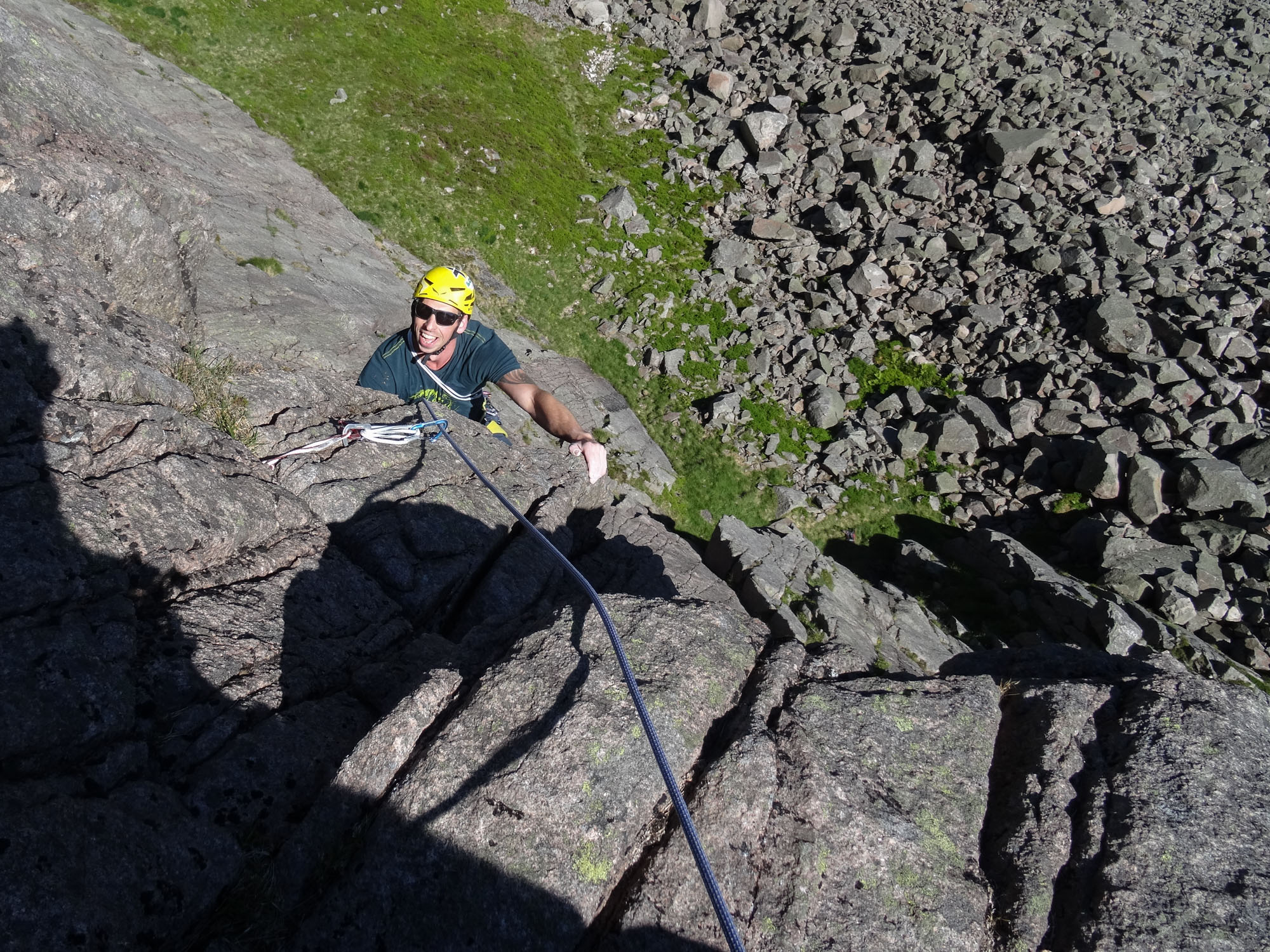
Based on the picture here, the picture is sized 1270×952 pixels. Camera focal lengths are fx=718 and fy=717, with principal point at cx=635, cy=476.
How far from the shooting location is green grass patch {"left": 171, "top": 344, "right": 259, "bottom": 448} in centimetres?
800

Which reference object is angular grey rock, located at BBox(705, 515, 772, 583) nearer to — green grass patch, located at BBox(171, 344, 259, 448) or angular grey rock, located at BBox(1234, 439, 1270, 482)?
green grass patch, located at BBox(171, 344, 259, 448)

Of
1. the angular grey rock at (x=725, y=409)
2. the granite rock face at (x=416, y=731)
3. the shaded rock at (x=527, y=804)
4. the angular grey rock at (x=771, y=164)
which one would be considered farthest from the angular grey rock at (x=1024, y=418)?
the shaded rock at (x=527, y=804)

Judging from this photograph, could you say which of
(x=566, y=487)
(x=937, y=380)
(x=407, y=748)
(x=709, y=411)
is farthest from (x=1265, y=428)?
(x=407, y=748)

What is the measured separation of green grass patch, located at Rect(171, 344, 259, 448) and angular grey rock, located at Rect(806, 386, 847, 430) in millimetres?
14619

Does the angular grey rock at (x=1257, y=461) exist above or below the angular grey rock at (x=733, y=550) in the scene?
above

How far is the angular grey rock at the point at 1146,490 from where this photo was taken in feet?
55.9

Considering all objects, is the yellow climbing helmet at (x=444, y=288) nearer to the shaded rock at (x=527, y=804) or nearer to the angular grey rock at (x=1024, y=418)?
the shaded rock at (x=527, y=804)

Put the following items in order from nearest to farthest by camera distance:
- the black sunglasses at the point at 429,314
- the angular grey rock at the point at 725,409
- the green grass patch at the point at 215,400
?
the green grass patch at the point at 215,400
the black sunglasses at the point at 429,314
the angular grey rock at the point at 725,409

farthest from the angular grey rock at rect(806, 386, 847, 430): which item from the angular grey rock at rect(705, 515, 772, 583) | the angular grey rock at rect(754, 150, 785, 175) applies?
the angular grey rock at rect(754, 150, 785, 175)

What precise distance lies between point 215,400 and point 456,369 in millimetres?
3889

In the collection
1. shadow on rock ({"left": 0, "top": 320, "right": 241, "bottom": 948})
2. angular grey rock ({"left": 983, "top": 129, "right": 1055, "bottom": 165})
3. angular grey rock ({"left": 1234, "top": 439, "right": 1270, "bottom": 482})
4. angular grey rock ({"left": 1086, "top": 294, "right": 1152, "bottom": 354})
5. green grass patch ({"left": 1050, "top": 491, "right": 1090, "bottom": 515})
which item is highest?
angular grey rock ({"left": 983, "top": 129, "right": 1055, "bottom": 165})

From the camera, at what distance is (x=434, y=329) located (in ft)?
34.6

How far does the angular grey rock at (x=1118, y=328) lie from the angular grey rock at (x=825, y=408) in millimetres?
7296

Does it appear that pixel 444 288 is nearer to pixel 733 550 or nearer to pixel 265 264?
pixel 265 264
